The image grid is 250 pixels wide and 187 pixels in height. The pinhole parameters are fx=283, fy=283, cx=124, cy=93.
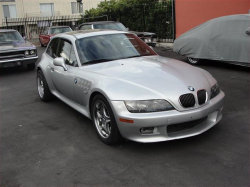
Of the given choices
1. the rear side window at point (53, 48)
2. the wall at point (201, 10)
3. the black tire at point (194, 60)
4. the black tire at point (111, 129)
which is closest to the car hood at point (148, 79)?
the black tire at point (111, 129)

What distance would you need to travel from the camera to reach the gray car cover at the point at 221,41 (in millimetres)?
7871

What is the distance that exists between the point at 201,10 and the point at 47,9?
2796cm

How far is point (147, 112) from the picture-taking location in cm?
344

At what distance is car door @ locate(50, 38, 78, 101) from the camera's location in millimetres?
4747

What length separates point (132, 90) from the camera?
11.8 feet

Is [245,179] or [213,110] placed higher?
[213,110]

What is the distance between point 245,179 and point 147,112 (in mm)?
1286

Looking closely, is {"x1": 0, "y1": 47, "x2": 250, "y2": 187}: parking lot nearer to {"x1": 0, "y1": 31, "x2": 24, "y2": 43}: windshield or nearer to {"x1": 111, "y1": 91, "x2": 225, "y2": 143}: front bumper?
{"x1": 111, "y1": 91, "x2": 225, "y2": 143}: front bumper

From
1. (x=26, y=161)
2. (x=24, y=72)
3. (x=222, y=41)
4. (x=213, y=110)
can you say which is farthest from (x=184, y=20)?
(x=26, y=161)

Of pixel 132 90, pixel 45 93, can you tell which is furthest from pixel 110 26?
pixel 132 90

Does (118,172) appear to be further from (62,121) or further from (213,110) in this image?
(62,121)

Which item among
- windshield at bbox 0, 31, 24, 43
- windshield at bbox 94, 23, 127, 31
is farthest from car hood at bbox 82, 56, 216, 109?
windshield at bbox 94, 23, 127, 31

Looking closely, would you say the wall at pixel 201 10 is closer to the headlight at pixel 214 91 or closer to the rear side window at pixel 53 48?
the rear side window at pixel 53 48

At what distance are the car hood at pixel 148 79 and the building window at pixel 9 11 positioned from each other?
113 feet
